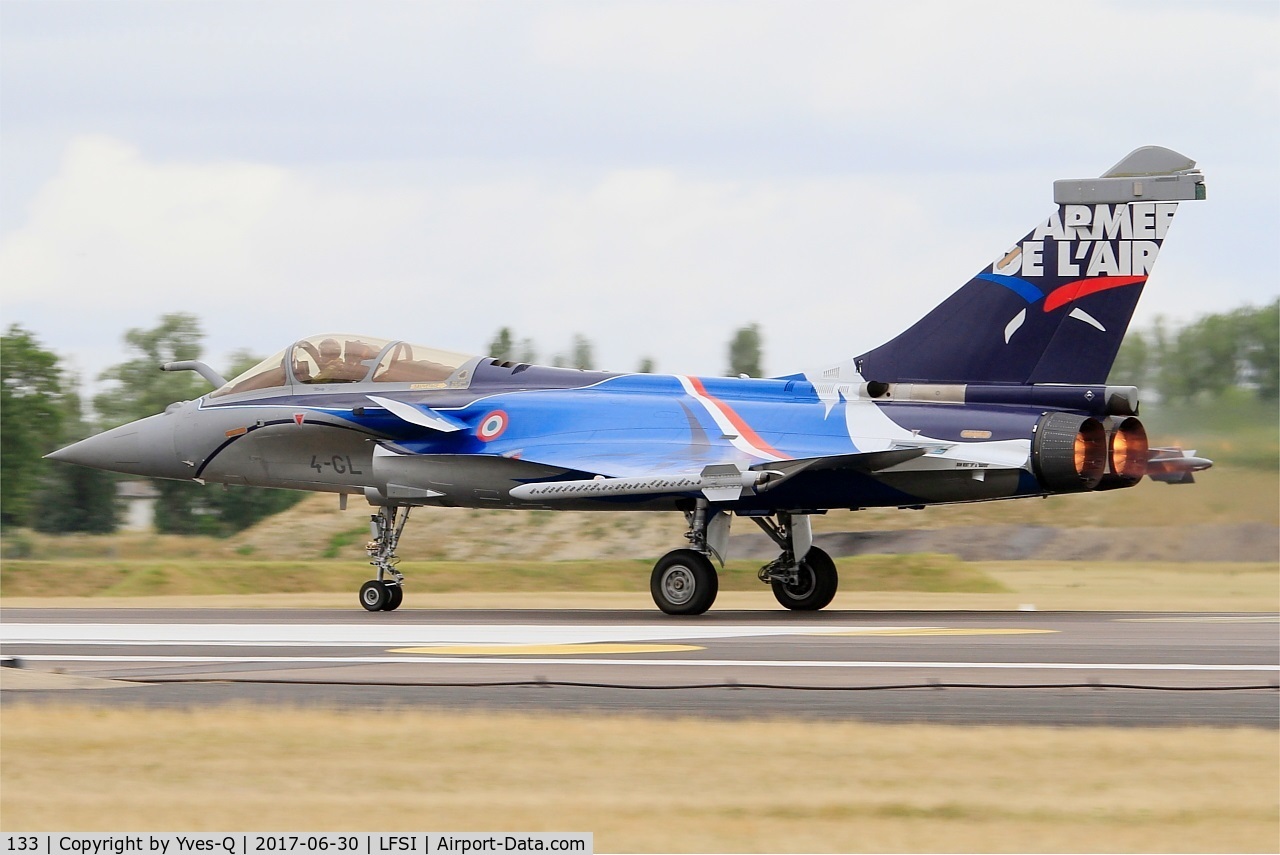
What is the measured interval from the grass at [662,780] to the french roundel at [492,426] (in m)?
9.16

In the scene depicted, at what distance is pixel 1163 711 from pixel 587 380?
10.2 metres

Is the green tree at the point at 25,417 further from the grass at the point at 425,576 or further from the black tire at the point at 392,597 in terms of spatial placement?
the black tire at the point at 392,597

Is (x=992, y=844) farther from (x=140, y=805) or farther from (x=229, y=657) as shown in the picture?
(x=229, y=657)

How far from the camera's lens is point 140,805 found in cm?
671

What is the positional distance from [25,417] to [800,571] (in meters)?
37.2

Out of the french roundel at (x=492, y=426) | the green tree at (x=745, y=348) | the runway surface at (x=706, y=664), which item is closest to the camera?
the runway surface at (x=706, y=664)

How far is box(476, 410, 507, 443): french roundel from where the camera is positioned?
1803 cm

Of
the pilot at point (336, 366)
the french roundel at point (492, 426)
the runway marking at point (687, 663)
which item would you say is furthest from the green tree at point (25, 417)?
the runway marking at point (687, 663)

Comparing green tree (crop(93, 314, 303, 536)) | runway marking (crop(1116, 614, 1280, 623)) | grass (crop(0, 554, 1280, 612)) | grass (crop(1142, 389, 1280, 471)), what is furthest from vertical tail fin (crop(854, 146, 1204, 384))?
green tree (crop(93, 314, 303, 536))

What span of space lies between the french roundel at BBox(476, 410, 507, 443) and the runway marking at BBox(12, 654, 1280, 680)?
570 cm

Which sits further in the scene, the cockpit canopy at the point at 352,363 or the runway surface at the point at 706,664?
the cockpit canopy at the point at 352,363

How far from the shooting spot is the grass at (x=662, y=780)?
635 centimetres

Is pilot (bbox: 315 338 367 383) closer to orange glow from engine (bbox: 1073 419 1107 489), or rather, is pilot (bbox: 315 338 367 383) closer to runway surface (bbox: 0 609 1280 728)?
runway surface (bbox: 0 609 1280 728)

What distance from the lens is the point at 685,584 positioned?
1678cm
